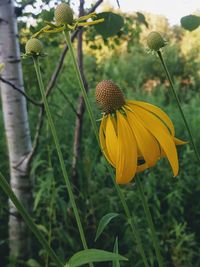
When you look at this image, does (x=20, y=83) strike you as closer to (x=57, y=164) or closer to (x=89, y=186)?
(x=89, y=186)

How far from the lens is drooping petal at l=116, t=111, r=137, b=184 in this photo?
0.49 metres

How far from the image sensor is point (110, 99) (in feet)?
1.93

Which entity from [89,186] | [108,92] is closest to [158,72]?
[89,186]

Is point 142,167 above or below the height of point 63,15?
below

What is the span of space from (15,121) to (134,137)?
0.78 meters

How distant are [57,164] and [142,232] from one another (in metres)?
0.51

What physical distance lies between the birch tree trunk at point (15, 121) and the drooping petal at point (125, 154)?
2.44ft

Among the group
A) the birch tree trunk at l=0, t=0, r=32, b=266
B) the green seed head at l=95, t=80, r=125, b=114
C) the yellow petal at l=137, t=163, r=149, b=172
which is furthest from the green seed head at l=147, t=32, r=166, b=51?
the birch tree trunk at l=0, t=0, r=32, b=266

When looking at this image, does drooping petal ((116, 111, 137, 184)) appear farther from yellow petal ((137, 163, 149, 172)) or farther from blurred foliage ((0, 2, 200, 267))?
blurred foliage ((0, 2, 200, 267))

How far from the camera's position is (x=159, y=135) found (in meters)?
0.53

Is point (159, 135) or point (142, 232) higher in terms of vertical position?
point (159, 135)

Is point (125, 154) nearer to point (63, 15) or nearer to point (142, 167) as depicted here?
point (142, 167)

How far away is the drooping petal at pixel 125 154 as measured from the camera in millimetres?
493

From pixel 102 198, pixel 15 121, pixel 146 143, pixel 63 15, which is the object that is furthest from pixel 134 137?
pixel 102 198
